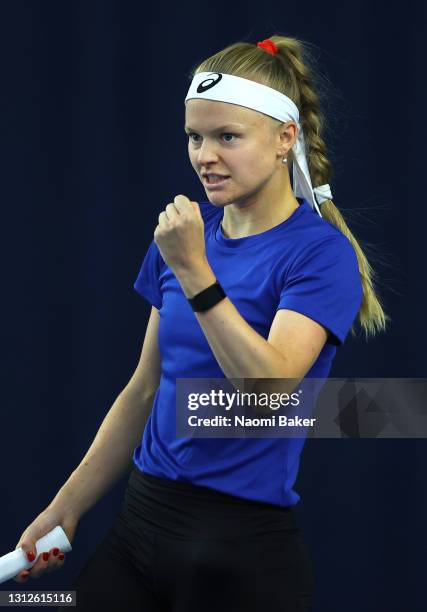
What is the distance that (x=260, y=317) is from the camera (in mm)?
1303

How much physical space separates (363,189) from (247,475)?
112 cm

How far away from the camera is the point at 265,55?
144 centimetres

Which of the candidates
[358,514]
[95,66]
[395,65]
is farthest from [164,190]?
[358,514]

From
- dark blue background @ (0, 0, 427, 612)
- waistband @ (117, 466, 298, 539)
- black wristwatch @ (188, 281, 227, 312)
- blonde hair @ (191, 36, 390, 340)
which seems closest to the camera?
black wristwatch @ (188, 281, 227, 312)

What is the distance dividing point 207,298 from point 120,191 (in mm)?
1118

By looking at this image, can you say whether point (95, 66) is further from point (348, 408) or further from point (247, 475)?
point (247, 475)

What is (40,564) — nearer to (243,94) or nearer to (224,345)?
(224,345)

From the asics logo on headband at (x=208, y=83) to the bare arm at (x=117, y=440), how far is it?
1.02ft

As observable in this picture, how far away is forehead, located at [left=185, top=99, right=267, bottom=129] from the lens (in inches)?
52.5

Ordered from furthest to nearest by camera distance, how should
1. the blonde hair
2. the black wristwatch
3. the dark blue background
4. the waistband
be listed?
1. the dark blue background
2. the blonde hair
3. the waistband
4. the black wristwatch

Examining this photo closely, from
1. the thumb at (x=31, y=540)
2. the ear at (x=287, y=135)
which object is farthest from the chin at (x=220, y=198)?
the thumb at (x=31, y=540)

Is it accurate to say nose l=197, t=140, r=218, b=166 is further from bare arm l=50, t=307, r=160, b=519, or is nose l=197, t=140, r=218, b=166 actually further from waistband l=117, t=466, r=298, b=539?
waistband l=117, t=466, r=298, b=539

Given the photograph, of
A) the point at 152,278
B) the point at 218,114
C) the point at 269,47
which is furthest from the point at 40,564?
the point at 269,47

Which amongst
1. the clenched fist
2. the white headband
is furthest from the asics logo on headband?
the clenched fist
